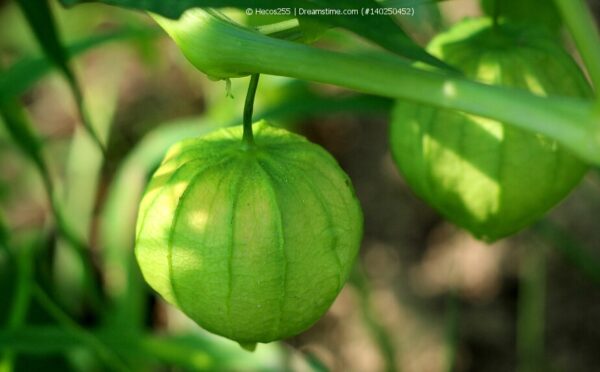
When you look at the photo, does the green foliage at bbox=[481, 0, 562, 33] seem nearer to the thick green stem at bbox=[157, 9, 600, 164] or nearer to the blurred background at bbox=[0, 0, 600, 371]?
the blurred background at bbox=[0, 0, 600, 371]

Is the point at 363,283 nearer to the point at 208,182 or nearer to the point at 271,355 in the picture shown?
the point at 271,355

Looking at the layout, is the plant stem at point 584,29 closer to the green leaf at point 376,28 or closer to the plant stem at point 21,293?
the green leaf at point 376,28

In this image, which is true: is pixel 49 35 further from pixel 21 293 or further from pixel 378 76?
pixel 378 76

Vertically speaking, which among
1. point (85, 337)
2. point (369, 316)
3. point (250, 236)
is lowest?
point (369, 316)

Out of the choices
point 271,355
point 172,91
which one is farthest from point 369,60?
point 172,91

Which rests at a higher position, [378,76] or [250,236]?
[378,76]

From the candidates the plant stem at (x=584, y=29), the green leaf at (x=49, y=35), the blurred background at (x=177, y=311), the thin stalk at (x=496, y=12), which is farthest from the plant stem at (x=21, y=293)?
the plant stem at (x=584, y=29)

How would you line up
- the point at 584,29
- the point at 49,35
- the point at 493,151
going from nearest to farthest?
1. the point at 584,29
2. the point at 493,151
3. the point at 49,35

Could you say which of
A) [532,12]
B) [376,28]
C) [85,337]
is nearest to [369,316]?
[85,337]
